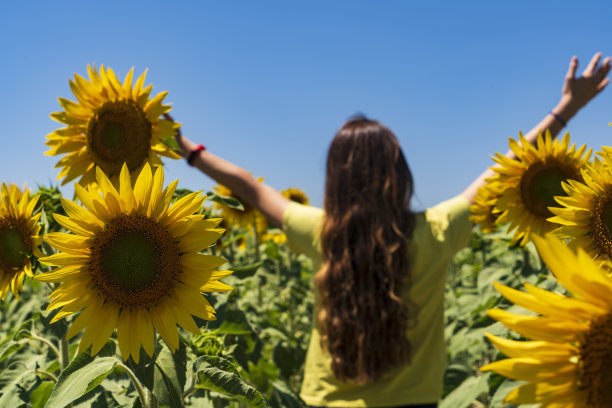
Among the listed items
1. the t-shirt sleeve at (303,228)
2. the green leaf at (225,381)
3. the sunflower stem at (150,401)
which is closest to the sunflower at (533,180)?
the t-shirt sleeve at (303,228)

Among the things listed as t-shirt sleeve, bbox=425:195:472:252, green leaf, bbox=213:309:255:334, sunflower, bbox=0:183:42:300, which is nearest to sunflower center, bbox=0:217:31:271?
sunflower, bbox=0:183:42:300

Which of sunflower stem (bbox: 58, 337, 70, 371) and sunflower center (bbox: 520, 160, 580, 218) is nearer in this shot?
sunflower stem (bbox: 58, 337, 70, 371)

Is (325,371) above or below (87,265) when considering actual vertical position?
below

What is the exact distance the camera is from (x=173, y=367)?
135 centimetres

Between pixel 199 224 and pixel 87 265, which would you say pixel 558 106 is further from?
pixel 87 265

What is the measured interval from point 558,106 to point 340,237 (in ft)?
4.15

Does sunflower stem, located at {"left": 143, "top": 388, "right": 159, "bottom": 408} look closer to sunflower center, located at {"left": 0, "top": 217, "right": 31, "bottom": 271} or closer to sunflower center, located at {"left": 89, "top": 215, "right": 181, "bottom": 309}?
sunflower center, located at {"left": 89, "top": 215, "right": 181, "bottom": 309}

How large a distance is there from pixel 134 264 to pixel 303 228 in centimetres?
168

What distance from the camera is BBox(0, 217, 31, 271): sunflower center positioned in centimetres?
164

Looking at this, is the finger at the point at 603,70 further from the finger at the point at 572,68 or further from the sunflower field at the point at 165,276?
the sunflower field at the point at 165,276

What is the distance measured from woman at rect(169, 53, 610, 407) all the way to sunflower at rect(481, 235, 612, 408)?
73.1 inches

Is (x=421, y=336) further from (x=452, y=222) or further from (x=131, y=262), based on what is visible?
(x=131, y=262)

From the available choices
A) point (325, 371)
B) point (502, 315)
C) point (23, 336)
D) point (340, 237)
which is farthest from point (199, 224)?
point (325, 371)

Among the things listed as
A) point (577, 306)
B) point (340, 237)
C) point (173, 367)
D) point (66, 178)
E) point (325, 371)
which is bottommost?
point (325, 371)
